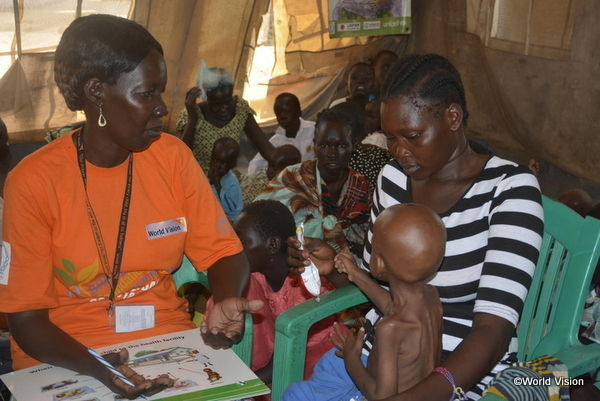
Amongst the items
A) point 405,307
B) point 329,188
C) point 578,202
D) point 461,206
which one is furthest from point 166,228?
point 578,202

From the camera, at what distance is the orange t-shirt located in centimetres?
198

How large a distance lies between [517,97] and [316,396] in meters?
4.63

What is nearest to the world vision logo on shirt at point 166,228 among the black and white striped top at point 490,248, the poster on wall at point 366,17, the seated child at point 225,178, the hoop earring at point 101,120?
the hoop earring at point 101,120

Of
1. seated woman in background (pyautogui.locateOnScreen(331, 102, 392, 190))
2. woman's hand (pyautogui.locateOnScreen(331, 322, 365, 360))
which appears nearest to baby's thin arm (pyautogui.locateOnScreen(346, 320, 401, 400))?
woman's hand (pyautogui.locateOnScreen(331, 322, 365, 360))

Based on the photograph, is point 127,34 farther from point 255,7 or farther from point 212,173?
point 255,7

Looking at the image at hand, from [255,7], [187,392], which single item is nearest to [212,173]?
[255,7]

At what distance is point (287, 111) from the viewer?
6086 millimetres

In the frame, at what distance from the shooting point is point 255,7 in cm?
709

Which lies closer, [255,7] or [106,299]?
[106,299]

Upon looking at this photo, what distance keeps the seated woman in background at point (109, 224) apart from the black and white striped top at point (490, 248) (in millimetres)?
640

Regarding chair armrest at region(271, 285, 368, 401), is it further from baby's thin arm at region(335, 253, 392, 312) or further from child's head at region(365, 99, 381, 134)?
child's head at region(365, 99, 381, 134)

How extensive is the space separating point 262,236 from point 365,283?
0.82 meters

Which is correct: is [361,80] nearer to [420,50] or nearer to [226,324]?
[420,50]

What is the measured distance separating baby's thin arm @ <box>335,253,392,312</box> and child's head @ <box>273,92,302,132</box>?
4.15m
